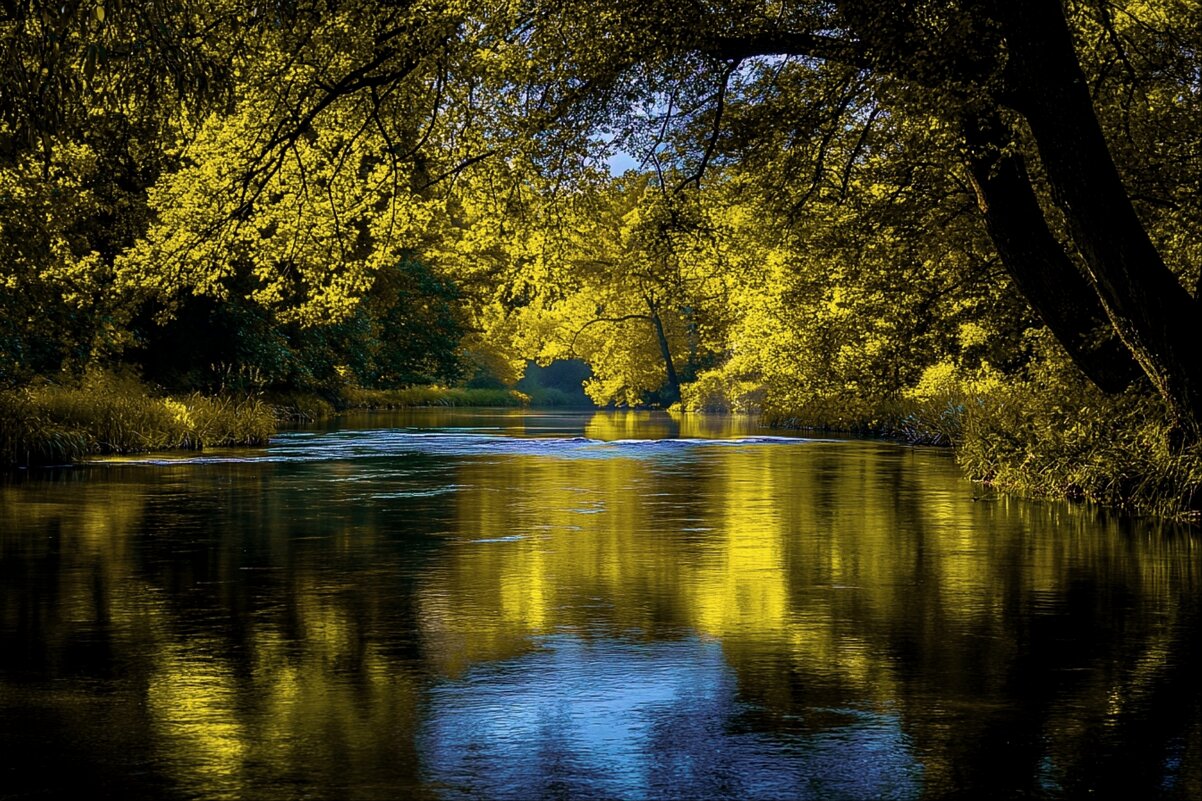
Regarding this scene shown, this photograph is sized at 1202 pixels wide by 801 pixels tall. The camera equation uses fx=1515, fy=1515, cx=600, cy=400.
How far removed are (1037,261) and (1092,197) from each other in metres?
2.57

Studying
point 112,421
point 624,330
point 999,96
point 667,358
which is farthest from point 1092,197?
point 624,330

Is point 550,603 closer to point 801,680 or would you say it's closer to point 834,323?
point 801,680

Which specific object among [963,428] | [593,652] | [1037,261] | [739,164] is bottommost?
[593,652]

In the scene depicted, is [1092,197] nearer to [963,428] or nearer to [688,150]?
[688,150]

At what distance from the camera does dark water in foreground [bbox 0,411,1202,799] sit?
687 cm

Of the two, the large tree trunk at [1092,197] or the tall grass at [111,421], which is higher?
the large tree trunk at [1092,197]

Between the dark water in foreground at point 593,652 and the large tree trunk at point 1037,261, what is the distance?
2481 millimetres

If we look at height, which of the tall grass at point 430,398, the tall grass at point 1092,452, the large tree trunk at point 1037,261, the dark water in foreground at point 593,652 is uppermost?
the large tree trunk at point 1037,261

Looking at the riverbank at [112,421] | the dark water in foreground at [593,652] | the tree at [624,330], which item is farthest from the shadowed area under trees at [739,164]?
the tree at [624,330]

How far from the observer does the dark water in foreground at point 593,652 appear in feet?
22.5

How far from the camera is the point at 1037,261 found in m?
20.1

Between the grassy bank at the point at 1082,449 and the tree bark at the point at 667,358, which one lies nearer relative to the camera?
the grassy bank at the point at 1082,449

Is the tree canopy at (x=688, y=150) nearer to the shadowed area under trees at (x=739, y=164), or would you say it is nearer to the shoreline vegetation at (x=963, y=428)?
the shadowed area under trees at (x=739, y=164)

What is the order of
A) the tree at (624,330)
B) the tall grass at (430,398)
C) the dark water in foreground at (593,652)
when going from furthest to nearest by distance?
the tall grass at (430,398) → the tree at (624,330) → the dark water in foreground at (593,652)
